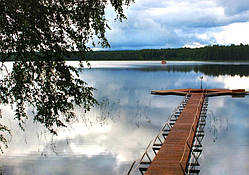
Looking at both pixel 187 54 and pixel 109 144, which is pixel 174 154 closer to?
pixel 109 144

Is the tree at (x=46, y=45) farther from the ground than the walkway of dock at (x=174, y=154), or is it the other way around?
the tree at (x=46, y=45)

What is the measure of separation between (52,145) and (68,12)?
22.3ft

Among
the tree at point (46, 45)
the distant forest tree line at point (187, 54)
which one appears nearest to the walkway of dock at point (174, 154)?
the tree at point (46, 45)

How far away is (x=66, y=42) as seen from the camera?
21.4 ft

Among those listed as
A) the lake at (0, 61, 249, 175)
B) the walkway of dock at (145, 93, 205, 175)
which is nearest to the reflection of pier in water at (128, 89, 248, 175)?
the walkway of dock at (145, 93, 205, 175)

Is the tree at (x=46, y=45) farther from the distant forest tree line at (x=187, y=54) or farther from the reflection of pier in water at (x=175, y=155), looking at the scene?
the distant forest tree line at (x=187, y=54)

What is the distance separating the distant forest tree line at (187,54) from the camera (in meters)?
107

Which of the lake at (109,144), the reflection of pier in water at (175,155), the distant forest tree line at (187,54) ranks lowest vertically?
the lake at (109,144)

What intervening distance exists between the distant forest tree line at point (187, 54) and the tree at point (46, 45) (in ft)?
334

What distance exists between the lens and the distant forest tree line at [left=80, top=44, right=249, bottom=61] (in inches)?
4220

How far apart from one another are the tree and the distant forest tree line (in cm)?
10173

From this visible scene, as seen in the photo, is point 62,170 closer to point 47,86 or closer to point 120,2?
point 47,86

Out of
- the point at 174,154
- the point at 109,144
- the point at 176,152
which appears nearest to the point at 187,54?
the point at 109,144

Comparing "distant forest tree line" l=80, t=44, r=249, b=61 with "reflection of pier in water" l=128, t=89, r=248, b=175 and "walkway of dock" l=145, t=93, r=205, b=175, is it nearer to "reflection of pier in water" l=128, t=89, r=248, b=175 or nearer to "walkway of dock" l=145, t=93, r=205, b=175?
"reflection of pier in water" l=128, t=89, r=248, b=175
